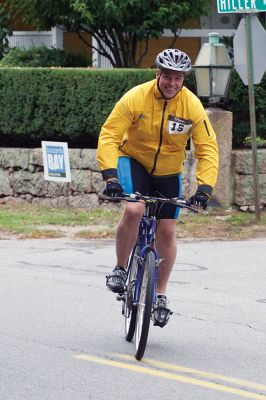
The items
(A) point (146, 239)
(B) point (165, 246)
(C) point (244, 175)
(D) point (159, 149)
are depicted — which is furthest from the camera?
(C) point (244, 175)

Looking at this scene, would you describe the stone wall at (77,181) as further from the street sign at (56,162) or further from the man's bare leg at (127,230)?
the man's bare leg at (127,230)

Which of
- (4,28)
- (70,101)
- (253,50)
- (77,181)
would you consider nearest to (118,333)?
(253,50)

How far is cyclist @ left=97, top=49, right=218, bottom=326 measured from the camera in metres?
7.04

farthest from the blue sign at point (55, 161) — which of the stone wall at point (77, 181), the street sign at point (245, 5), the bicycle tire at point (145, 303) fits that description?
the bicycle tire at point (145, 303)

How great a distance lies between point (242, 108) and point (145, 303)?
29.9 feet

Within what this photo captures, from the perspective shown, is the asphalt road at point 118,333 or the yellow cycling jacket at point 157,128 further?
the yellow cycling jacket at point 157,128

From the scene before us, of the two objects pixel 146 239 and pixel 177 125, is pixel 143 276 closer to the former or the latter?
pixel 146 239

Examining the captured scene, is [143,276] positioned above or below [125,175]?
below

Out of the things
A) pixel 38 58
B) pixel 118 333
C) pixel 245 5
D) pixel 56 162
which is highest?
pixel 245 5

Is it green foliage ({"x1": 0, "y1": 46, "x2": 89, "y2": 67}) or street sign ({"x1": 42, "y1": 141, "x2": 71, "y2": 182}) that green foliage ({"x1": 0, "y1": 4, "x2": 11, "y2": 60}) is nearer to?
green foliage ({"x1": 0, "y1": 46, "x2": 89, "y2": 67})

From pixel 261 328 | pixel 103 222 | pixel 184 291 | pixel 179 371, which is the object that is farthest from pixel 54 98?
pixel 179 371

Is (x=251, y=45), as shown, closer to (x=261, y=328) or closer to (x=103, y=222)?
(x=103, y=222)

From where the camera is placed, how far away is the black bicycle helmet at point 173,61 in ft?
22.8

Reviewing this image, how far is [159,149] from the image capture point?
7.32 m
